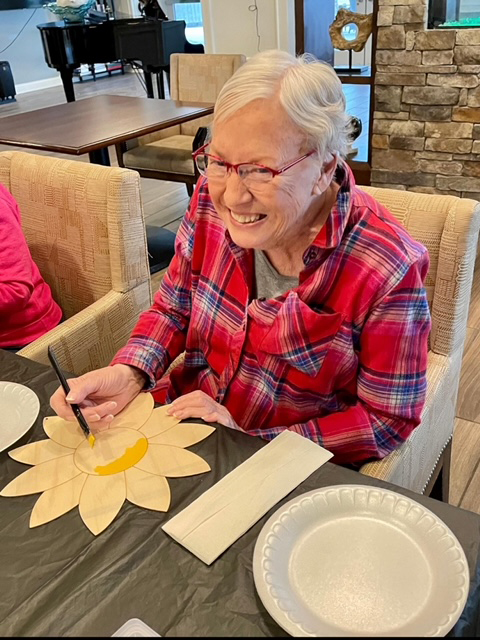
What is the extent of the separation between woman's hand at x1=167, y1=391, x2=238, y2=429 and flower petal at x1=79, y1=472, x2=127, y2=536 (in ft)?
0.50

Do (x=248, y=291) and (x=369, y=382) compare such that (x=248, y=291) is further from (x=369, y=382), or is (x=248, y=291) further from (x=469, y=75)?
(x=469, y=75)

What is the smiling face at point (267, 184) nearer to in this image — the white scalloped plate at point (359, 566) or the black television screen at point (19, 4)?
the white scalloped plate at point (359, 566)

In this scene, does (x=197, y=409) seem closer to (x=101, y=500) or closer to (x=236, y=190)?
(x=101, y=500)

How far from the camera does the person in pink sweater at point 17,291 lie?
4.91 ft

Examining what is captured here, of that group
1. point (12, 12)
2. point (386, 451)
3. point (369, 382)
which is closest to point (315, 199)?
point (369, 382)

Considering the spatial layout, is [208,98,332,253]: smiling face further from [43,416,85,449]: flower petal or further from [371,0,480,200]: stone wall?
[371,0,480,200]: stone wall

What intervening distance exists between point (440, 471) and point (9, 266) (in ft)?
3.85

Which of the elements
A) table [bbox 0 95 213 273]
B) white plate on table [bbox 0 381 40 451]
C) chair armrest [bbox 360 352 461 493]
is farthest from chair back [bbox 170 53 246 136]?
white plate on table [bbox 0 381 40 451]

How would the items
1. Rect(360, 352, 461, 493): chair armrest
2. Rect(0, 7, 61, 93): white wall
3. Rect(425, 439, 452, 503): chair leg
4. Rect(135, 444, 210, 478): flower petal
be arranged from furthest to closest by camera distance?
Rect(0, 7, 61, 93): white wall
Rect(425, 439, 452, 503): chair leg
Rect(360, 352, 461, 493): chair armrest
Rect(135, 444, 210, 478): flower petal

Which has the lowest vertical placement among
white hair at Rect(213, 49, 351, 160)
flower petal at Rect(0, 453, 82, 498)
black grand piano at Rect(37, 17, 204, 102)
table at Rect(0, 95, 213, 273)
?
flower petal at Rect(0, 453, 82, 498)

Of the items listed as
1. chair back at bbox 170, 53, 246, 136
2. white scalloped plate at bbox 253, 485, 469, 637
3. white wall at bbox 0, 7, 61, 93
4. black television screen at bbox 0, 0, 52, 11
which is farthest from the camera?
white wall at bbox 0, 7, 61, 93

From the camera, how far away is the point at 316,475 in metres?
0.84

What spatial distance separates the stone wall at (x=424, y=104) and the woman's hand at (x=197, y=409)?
273cm

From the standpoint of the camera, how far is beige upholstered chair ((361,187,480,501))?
45.3 inches
